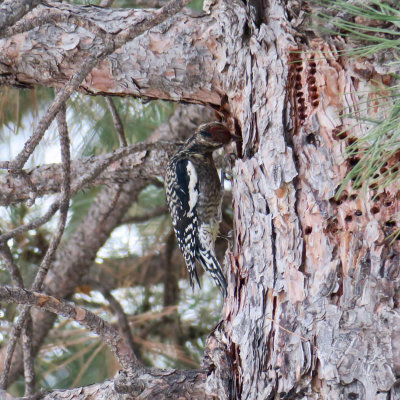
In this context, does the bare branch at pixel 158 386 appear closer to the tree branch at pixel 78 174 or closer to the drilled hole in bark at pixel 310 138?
the drilled hole in bark at pixel 310 138

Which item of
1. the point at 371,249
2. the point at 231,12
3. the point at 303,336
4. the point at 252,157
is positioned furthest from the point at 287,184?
the point at 231,12

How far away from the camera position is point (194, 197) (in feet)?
8.70

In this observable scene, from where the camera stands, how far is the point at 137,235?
11.4ft

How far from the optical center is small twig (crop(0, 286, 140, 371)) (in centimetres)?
144

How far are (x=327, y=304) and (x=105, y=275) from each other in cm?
208

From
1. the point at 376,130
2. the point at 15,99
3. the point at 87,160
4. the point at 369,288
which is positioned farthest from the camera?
the point at 15,99

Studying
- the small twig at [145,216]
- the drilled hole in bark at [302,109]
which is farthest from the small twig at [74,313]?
the small twig at [145,216]

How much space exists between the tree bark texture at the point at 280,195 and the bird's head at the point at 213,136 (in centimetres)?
19

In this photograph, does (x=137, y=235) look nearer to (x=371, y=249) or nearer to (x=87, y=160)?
(x=87, y=160)

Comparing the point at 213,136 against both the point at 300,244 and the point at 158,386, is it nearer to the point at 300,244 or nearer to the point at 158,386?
the point at 300,244

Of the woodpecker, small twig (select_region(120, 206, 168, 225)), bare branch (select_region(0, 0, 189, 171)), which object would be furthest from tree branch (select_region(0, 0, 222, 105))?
small twig (select_region(120, 206, 168, 225))

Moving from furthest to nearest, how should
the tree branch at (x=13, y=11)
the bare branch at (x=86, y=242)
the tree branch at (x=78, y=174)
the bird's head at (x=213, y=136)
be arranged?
the bare branch at (x=86, y=242), the tree branch at (x=78, y=174), the bird's head at (x=213, y=136), the tree branch at (x=13, y=11)

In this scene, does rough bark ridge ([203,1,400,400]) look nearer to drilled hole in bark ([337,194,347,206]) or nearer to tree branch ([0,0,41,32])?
drilled hole in bark ([337,194,347,206])

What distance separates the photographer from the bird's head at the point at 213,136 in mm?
2232
